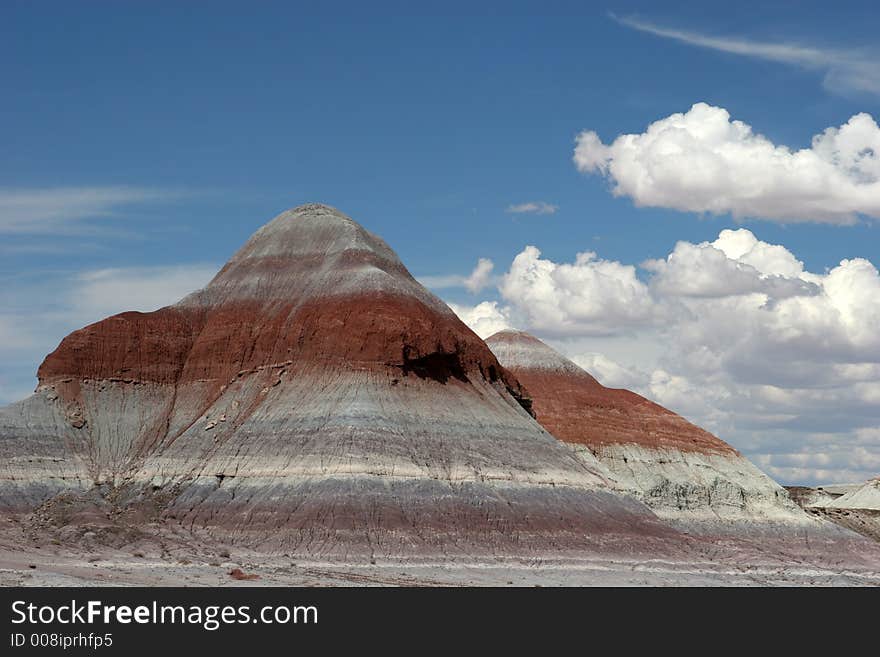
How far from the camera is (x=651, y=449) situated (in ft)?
474

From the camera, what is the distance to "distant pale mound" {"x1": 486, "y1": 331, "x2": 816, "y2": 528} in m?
138

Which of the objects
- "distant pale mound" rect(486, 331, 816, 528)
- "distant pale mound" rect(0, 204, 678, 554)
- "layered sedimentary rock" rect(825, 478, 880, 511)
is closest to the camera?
"distant pale mound" rect(0, 204, 678, 554)

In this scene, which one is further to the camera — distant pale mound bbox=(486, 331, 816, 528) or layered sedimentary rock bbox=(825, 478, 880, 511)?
layered sedimentary rock bbox=(825, 478, 880, 511)

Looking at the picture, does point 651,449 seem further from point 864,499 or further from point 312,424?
point 864,499

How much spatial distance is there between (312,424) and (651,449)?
52328 mm

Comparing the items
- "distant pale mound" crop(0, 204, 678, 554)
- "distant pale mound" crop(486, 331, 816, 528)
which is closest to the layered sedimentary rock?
"distant pale mound" crop(486, 331, 816, 528)

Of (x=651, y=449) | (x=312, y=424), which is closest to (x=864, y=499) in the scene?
(x=651, y=449)

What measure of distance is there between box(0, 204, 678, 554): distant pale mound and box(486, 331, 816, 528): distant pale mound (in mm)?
20258

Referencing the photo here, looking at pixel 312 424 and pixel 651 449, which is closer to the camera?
pixel 312 424

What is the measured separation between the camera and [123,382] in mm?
115312

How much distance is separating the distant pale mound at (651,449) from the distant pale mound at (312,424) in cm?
2026

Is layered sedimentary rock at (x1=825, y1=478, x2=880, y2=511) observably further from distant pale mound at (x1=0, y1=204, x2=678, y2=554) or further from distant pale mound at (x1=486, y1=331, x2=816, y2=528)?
distant pale mound at (x1=0, y1=204, x2=678, y2=554)

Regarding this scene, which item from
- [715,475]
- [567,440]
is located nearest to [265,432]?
[567,440]

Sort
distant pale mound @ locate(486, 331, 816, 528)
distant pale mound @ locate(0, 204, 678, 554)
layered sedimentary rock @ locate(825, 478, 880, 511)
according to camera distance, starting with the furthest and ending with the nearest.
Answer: layered sedimentary rock @ locate(825, 478, 880, 511) → distant pale mound @ locate(486, 331, 816, 528) → distant pale mound @ locate(0, 204, 678, 554)
